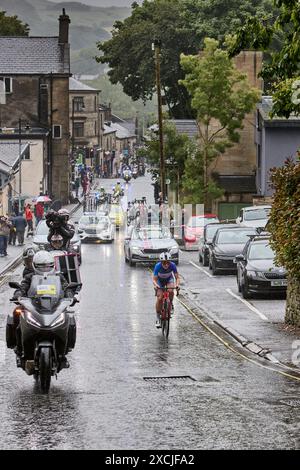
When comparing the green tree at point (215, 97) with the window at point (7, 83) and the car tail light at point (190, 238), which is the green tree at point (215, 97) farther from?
the window at point (7, 83)

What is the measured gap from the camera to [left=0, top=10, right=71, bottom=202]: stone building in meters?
98.6

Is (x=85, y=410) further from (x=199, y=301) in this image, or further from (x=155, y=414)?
(x=199, y=301)

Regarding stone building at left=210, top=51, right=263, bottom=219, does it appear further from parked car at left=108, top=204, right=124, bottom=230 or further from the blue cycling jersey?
the blue cycling jersey

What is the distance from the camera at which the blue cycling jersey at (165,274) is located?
23.4 meters

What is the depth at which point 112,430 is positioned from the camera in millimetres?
13195

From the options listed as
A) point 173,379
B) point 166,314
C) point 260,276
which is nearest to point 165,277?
point 166,314

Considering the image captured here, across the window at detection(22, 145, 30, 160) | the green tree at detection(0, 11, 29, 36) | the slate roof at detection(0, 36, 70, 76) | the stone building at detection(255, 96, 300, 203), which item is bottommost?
the window at detection(22, 145, 30, 160)

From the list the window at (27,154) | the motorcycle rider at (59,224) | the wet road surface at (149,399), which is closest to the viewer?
the wet road surface at (149,399)

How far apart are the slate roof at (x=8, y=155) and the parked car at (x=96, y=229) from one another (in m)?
16.4

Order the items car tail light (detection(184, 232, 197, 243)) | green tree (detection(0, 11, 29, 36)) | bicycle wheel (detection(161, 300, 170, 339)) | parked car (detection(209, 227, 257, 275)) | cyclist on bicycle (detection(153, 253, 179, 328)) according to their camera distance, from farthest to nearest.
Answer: green tree (detection(0, 11, 29, 36))
car tail light (detection(184, 232, 197, 243))
parked car (detection(209, 227, 257, 275))
cyclist on bicycle (detection(153, 253, 179, 328))
bicycle wheel (detection(161, 300, 170, 339))

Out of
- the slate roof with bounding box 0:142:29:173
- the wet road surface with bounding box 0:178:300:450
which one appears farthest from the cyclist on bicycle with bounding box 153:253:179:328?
the slate roof with bounding box 0:142:29:173

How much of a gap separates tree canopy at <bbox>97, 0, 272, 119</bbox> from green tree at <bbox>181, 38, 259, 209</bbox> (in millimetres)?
21780

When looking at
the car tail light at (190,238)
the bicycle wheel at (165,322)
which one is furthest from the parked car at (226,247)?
the bicycle wheel at (165,322)
